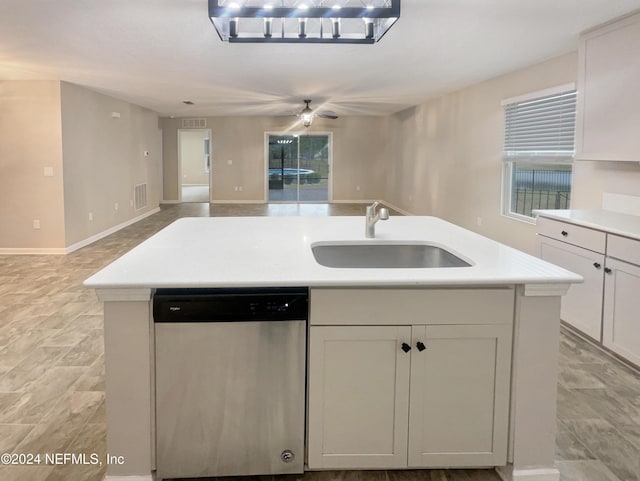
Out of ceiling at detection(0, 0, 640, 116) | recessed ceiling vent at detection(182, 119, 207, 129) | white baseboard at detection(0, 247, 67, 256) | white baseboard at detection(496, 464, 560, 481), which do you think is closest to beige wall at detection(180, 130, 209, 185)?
recessed ceiling vent at detection(182, 119, 207, 129)

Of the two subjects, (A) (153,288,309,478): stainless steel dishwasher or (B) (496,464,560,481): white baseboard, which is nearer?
(A) (153,288,309,478): stainless steel dishwasher

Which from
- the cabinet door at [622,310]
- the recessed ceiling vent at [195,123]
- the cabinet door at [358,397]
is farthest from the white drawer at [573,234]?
the recessed ceiling vent at [195,123]

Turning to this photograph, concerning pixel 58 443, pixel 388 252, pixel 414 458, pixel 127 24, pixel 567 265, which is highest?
pixel 127 24

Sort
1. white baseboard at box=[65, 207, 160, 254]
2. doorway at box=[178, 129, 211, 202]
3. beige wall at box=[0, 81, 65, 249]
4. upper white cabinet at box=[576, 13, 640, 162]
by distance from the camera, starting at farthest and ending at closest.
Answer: doorway at box=[178, 129, 211, 202] < white baseboard at box=[65, 207, 160, 254] < beige wall at box=[0, 81, 65, 249] < upper white cabinet at box=[576, 13, 640, 162]

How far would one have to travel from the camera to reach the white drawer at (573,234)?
128 inches

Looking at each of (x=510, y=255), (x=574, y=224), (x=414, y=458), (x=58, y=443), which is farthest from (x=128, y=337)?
(x=574, y=224)

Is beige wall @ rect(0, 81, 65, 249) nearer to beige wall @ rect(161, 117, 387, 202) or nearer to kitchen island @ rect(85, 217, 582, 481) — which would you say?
kitchen island @ rect(85, 217, 582, 481)

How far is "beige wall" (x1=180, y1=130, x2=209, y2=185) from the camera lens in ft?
60.1

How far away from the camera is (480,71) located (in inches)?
235

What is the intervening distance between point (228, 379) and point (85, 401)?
4.20ft

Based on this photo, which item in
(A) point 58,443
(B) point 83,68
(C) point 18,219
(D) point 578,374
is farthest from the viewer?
(C) point 18,219

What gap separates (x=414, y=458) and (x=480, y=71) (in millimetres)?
5199

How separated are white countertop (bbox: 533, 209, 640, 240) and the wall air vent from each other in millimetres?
7743

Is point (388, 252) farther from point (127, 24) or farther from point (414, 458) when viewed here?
point (127, 24)
